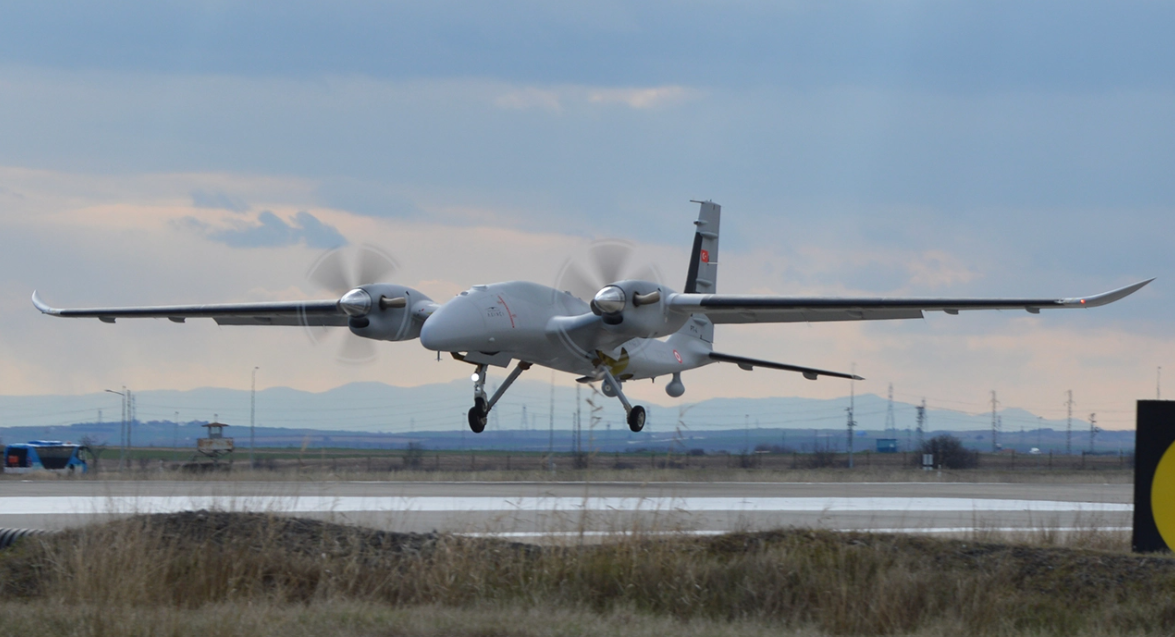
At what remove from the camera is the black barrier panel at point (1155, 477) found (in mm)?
10617

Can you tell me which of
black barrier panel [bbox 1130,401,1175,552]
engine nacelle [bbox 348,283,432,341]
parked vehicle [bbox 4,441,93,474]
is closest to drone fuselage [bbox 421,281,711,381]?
engine nacelle [bbox 348,283,432,341]

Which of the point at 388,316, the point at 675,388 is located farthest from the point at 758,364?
the point at 388,316

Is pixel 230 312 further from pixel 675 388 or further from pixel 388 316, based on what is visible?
pixel 675 388

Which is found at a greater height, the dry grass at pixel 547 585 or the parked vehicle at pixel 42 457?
the dry grass at pixel 547 585

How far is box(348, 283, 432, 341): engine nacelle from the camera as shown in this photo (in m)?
30.5

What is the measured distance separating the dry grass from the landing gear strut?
20099 mm

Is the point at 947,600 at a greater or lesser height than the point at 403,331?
lesser

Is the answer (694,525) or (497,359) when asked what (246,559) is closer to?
(694,525)

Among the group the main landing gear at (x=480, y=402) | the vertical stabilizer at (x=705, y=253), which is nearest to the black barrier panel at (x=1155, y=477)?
the main landing gear at (x=480, y=402)

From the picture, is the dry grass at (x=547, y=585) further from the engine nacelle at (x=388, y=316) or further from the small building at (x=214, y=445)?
the small building at (x=214, y=445)

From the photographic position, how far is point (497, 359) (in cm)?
2902

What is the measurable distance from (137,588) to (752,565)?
16.5 feet

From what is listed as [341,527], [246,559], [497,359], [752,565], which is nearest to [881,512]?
[752,565]

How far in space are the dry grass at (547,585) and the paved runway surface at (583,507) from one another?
0.84 meters
